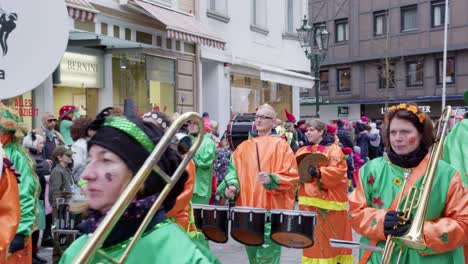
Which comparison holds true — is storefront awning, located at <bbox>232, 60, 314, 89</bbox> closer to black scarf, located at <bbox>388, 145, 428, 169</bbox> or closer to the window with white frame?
the window with white frame

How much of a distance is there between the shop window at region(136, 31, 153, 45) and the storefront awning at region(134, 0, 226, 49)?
2.10ft

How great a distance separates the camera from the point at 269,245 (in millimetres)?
6277

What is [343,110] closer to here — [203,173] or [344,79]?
[344,79]

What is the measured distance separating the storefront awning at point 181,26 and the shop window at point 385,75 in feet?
73.3

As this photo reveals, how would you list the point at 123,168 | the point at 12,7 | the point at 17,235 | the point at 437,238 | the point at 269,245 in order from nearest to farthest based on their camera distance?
the point at 123,168, the point at 12,7, the point at 437,238, the point at 17,235, the point at 269,245

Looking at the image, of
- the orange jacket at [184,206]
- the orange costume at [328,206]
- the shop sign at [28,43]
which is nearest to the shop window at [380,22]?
the orange costume at [328,206]

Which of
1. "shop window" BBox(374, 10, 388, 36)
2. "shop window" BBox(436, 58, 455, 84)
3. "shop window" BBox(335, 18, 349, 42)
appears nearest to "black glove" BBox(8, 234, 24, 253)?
"shop window" BBox(436, 58, 455, 84)

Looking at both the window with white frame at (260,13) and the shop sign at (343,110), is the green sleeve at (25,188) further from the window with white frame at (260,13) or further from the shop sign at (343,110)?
the shop sign at (343,110)

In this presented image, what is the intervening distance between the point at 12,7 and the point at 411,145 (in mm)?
2365

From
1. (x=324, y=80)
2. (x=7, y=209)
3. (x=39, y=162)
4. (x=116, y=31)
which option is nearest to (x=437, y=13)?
(x=324, y=80)

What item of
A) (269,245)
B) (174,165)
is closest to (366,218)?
(174,165)

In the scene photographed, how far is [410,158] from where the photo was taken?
151 inches

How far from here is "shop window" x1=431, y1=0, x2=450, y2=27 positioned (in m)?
34.7

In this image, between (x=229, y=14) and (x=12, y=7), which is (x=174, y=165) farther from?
(x=229, y=14)
